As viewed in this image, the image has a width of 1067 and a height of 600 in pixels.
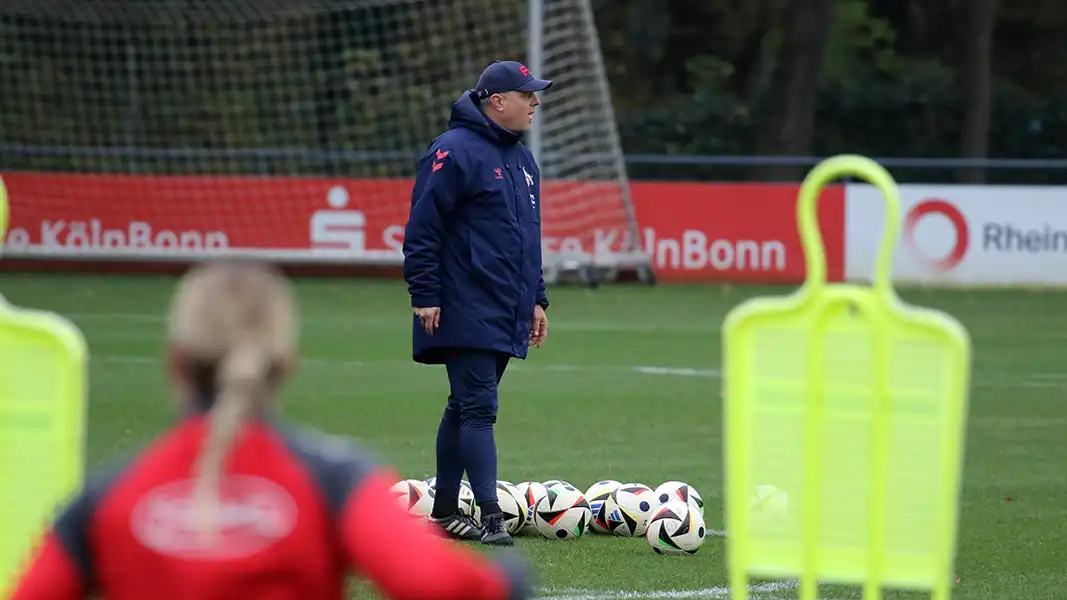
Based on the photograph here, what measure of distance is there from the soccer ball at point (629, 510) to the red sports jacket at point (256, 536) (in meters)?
5.03

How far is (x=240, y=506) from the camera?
2602mm

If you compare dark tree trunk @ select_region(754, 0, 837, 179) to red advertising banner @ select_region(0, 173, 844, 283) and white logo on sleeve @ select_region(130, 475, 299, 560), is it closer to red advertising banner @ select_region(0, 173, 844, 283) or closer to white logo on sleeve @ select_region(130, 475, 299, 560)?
red advertising banner @ select_region(0, 173, 844, 283)

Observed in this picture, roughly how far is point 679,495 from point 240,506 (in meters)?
5.22

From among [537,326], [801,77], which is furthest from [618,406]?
[801,77]

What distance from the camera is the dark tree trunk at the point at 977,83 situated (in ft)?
113

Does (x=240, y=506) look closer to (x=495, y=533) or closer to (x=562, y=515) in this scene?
(x=495, y=533)

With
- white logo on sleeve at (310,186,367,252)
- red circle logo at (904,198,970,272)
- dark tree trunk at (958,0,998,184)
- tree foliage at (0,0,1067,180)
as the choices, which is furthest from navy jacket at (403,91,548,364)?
dark tree trunk at (958,0,998,184)

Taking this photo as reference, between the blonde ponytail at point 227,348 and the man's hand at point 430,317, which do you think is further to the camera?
the man's hand at point 430,317

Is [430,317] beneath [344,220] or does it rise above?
above

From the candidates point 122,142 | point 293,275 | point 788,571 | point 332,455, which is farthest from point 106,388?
point 122,142

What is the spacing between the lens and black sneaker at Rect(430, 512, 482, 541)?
7652 mm

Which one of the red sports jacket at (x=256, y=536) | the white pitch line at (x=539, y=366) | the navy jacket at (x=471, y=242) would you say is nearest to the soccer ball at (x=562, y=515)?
the navy jacket at (x=471, y=242)

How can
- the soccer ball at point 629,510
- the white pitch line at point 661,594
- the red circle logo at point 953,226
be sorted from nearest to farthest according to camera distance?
the white pitch line at point 661,594 → the soccer ball at point 629,510 → the red circle logo at point 953,226

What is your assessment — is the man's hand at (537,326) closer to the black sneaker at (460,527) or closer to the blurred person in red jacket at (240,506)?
the black sneaker at (460,527)
